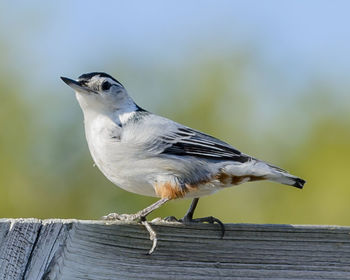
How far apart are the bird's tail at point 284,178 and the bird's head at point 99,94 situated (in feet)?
3.30

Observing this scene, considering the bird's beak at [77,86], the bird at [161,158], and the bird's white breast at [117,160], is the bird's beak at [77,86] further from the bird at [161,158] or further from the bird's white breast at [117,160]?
the bird's white breast at [117,160]

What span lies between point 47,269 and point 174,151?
1.95 metres

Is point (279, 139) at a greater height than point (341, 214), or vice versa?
point (279, 139)

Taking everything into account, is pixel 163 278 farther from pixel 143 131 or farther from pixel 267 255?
pixel 143 131

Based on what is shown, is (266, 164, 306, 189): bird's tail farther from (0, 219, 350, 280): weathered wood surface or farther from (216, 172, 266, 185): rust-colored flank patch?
(0, 219, 350, 280): weathered wood surface

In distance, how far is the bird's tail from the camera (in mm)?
3980

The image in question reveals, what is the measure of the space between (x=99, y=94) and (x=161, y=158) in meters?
0.65

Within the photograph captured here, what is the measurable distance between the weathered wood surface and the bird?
3.46 ft

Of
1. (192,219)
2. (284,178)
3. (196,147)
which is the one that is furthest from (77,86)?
(284,178)

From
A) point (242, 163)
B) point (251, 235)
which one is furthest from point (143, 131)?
point (251, 235)

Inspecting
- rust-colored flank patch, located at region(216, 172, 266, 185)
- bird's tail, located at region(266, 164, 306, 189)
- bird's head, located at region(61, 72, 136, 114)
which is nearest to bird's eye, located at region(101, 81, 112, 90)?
bird's head, located at region(61, 72, 136, 114)

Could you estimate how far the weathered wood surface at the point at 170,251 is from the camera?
2344mm

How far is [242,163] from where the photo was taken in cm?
418

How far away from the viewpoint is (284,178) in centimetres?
402
